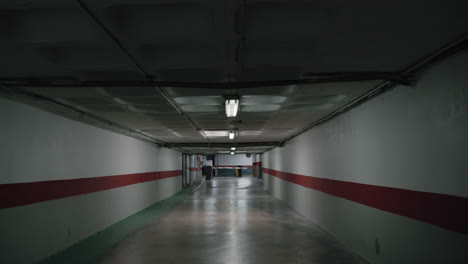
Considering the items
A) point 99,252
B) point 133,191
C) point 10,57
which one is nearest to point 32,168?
point 99,252

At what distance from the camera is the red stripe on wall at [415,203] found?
8.82 ft

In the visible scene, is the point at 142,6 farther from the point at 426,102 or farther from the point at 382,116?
the point at 382,116

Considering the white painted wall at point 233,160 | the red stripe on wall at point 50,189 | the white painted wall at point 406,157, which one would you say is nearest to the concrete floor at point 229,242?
the white painted wall at point 406,157

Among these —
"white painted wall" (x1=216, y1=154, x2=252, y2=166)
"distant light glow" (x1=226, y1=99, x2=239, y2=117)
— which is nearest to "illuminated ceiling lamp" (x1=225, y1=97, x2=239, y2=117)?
"distant light glow" (x1=226, y1=99, x2=239, y2=117)

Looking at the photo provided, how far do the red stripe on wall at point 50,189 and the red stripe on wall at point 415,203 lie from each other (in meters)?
4.94

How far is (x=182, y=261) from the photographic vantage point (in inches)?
181

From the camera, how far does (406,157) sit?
3.50 meters

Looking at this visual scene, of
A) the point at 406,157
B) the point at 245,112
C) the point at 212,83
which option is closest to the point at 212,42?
the point at 212,83

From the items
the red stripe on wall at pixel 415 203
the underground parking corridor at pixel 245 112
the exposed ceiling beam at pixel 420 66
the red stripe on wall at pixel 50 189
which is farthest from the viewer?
the red stripe on wall at pixel 50 189

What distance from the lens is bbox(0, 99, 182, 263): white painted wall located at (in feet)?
13.7

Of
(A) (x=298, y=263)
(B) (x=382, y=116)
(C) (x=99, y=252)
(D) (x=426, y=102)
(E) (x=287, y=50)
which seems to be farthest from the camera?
(C) (x=99, y=252)

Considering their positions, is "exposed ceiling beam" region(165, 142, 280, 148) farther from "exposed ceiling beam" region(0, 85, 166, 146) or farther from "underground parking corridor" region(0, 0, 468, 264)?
"exposed ceiling beam" region(0, 85, 166, 146)

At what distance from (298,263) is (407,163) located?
6.81 feet

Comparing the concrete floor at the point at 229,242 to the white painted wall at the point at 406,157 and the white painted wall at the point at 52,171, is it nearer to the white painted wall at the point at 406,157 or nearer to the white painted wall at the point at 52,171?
the white painted wall at the point at 406,157
